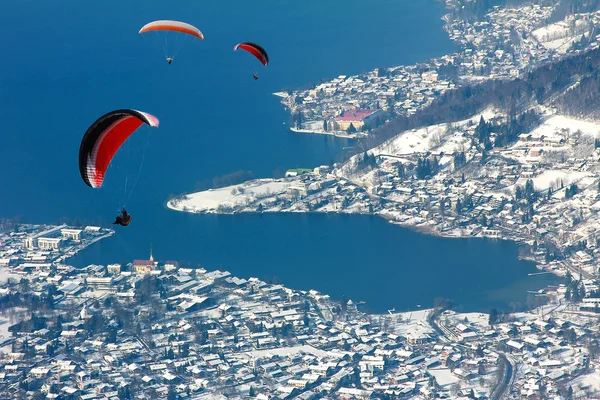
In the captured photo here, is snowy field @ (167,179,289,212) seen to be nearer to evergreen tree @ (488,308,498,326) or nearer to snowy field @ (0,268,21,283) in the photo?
snowy field @ (0,268,21,283)

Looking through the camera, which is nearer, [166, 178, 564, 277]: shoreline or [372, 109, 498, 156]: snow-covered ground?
[166, 178, 564, 277]: shoreline

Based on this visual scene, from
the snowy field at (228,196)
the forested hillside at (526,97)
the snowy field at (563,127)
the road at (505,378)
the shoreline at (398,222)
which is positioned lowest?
the road at (505,378)

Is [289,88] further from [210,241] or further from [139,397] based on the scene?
[139,397]

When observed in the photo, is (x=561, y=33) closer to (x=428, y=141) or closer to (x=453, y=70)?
(x=453, y=70)

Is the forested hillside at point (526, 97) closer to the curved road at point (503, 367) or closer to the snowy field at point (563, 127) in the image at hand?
the snowy field at point (563, 127)

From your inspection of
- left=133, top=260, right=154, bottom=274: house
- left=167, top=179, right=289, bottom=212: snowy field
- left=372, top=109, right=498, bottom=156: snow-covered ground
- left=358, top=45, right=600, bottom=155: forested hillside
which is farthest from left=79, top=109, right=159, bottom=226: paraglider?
left=358, top=45, right=600, bottom=155: forested hillside

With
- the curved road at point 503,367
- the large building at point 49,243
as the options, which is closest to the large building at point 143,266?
the large building at point 49,243
